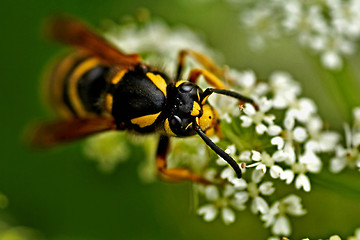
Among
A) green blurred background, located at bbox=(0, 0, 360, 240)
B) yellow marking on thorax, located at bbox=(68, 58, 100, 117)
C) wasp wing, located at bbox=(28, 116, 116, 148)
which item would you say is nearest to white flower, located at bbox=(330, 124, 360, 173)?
green blurred background, located at bbox=(0, 0, 360, 240)

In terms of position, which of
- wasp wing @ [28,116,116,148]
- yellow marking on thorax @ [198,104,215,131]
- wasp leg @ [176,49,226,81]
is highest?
wasp leg @ [176,49,226,81]

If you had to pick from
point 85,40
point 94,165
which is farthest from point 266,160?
point 94,165

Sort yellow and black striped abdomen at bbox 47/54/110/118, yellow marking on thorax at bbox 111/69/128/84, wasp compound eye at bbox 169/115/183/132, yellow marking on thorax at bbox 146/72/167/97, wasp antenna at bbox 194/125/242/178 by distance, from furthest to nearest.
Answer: yellow and black striped abdomen at bbox 47/54/110/118, yellow marking on thorax at bbox 111/69/128/84, yellow marking on thorax at bbox 146/72/167/97, wasp compound eye at bbox 169/115/183/132, wasp antenna at bbox 194/125/242/178

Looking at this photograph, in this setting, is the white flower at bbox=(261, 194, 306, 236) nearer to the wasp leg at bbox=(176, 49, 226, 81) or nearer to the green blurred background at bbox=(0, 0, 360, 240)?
the green blurred background at bbox=(0, 0, 360, 240)

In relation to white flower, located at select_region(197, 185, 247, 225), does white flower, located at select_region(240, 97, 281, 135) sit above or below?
above

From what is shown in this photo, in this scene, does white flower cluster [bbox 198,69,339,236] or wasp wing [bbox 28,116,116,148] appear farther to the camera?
wasp wing [bbox 28,116,116,148]

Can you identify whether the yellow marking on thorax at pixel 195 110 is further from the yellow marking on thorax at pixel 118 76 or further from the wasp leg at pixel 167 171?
the yellow marking on thorax at pixel 118 76

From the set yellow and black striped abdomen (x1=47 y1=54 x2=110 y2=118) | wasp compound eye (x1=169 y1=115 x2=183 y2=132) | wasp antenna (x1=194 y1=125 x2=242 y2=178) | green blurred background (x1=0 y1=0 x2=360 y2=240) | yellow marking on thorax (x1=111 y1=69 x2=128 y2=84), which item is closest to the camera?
wasp antenna (x1=194 y1=125 x2=242 y2=178)

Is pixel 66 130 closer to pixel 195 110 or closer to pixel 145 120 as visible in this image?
pixel 145 120
